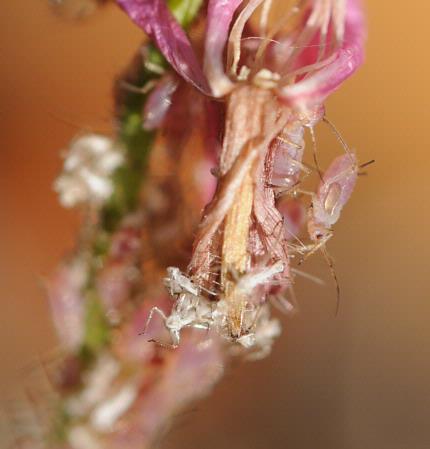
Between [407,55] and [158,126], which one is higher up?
[407,55]

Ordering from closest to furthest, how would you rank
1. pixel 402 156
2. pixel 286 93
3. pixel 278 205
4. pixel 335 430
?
1. pixel 286 93
2. pixel 278 205
3. pixel 335 430
4. pixel 402 156

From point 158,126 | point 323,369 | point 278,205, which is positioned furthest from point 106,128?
point 323,369

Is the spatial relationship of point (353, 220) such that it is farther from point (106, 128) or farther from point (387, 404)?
point (106, 128)

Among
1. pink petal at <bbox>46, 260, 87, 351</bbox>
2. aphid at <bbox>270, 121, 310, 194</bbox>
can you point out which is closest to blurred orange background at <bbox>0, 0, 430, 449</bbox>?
pink petal at <bbox>46, 260, 87, 351</bbox>

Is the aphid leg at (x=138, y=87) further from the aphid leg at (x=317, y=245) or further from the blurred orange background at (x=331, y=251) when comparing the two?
the blurred orange background at (x=331, y=251)

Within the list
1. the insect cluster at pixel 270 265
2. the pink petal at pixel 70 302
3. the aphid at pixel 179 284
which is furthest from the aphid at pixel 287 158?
the pink petal at pixel 70 302

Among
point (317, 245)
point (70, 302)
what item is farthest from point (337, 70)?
point (70, 302)

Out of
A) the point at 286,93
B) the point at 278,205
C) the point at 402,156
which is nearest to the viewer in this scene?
the point at 286,93

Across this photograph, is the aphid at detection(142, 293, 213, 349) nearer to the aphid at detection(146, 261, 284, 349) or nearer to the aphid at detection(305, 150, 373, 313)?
the aphid at detection(146, 261, 284, 349)
